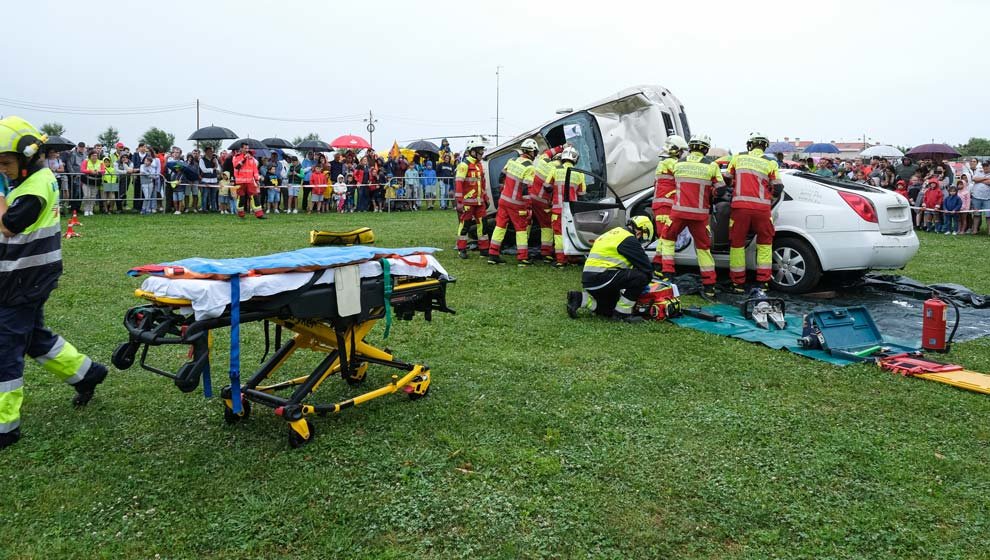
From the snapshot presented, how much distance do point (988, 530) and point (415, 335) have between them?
4511mm

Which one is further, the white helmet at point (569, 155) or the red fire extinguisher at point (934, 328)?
the white helmet at point (569, 155)

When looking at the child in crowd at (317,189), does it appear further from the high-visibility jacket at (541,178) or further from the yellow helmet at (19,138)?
the yellow helmet at (19,138)

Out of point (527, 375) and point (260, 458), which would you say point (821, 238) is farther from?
point (260, 458)

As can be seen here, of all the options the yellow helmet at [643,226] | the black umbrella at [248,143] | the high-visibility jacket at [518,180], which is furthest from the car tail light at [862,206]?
the black umbrella at [248,143]

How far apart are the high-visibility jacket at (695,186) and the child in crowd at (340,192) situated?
1418cm

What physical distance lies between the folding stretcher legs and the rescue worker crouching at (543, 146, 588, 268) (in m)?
5.65

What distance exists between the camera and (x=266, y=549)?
3162mm

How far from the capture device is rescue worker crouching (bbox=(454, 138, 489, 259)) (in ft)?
38.1

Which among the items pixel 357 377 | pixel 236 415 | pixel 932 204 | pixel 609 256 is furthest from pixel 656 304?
pixel 932 204

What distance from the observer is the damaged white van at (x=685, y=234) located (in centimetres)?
813

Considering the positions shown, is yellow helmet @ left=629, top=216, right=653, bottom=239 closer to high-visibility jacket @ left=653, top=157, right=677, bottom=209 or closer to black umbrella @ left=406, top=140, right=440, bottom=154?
high-visibility jacket @ left=653, top=157, right=677, bottom=209

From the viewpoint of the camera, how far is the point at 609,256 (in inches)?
291

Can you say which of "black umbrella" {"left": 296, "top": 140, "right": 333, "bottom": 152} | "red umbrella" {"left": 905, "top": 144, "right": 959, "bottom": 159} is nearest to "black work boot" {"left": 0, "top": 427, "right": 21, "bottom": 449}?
"black umbrella" {"left": 296, "top": 140, "right": 333, "bottom": 152}

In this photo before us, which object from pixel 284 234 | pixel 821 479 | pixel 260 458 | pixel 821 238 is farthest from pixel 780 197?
pixel 284 234
